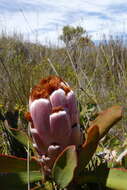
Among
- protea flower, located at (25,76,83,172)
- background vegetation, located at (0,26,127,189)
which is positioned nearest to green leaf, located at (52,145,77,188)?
protea flower, located at (25,76,83,172)

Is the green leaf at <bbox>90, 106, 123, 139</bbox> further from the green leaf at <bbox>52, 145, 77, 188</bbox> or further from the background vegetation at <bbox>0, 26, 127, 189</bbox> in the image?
the background vegetation at <bbox>0, 26, 127, 189</bbox>

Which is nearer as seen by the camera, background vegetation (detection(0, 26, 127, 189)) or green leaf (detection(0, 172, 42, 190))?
green leaf (detection(0, 172, 42, 190))

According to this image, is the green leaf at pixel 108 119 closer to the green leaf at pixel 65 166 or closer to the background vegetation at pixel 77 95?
the green leaf at pixel 65 166

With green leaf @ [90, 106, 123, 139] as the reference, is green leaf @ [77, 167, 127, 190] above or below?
below

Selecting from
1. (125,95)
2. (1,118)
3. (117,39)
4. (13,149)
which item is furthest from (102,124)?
(117,39)

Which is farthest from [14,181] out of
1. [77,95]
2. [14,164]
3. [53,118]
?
[77,95]

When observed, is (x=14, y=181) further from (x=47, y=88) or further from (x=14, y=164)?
(x=47, y=88)
